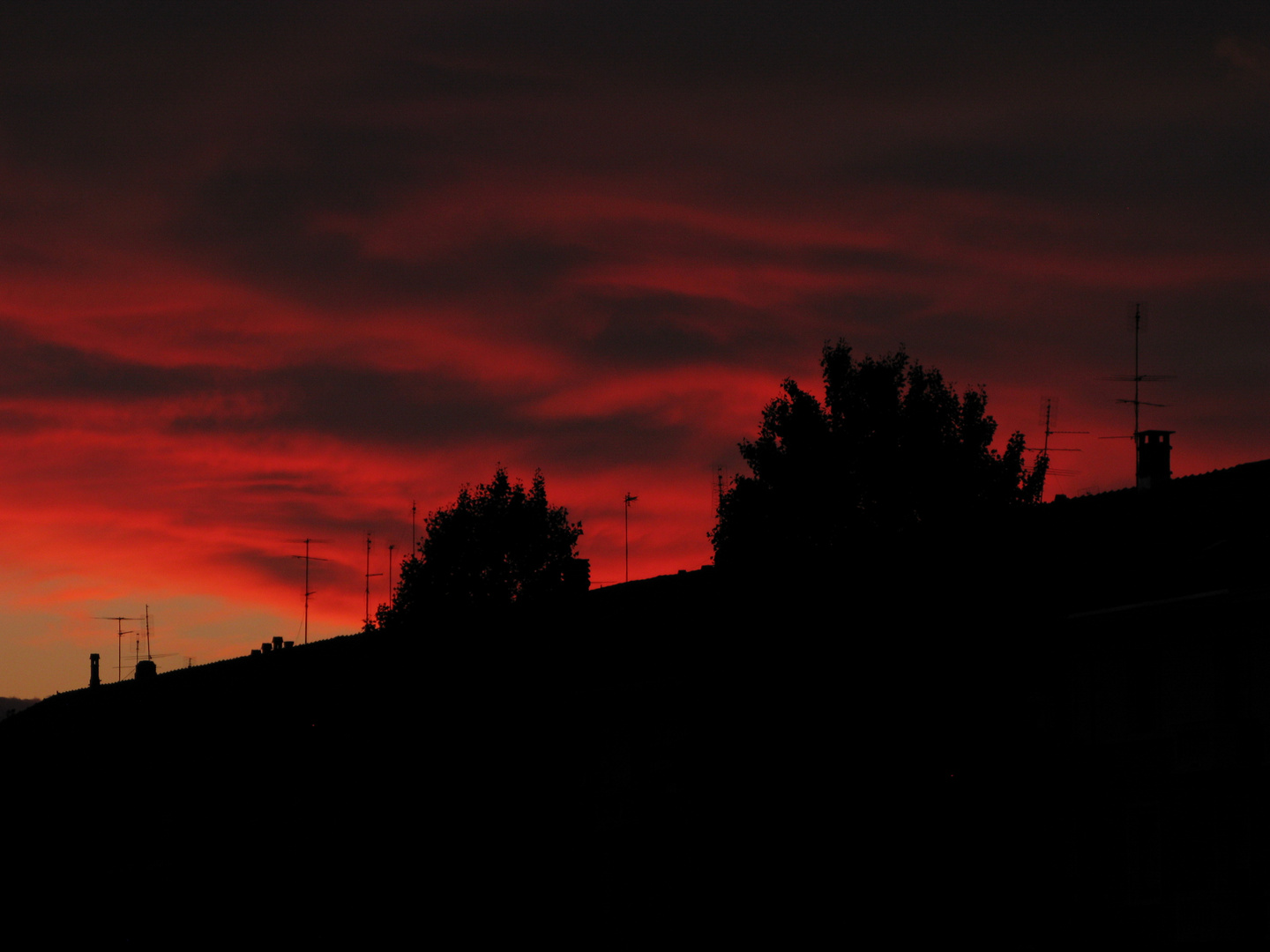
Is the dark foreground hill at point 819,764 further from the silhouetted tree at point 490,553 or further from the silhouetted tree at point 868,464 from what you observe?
the silhouetted tree at point 490,553

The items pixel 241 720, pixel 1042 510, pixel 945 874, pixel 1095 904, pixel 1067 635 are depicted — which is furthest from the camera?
pixel 241 720

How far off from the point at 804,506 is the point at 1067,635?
2778cm

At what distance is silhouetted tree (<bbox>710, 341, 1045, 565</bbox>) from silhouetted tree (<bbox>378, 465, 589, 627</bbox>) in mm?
14017

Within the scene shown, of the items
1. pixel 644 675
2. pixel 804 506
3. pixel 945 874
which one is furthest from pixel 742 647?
pixel 804 506

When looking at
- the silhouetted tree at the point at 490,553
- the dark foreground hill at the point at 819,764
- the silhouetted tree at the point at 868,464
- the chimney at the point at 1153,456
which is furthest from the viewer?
the silhouetted tree at the point at 490,553

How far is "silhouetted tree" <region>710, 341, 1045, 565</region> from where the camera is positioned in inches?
2002

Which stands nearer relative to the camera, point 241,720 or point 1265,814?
point 1265,814

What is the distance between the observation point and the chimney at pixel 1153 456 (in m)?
36.2

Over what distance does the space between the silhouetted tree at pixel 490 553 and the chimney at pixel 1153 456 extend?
30.6 metres

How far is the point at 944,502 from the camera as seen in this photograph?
50906 mm

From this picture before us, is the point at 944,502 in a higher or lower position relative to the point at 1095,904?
higher

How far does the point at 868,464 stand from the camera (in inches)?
2032

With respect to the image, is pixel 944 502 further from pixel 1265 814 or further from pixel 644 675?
pixel 1265 814

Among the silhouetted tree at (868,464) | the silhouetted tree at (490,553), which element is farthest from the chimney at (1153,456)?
the silhouetted tree at (490,553)
